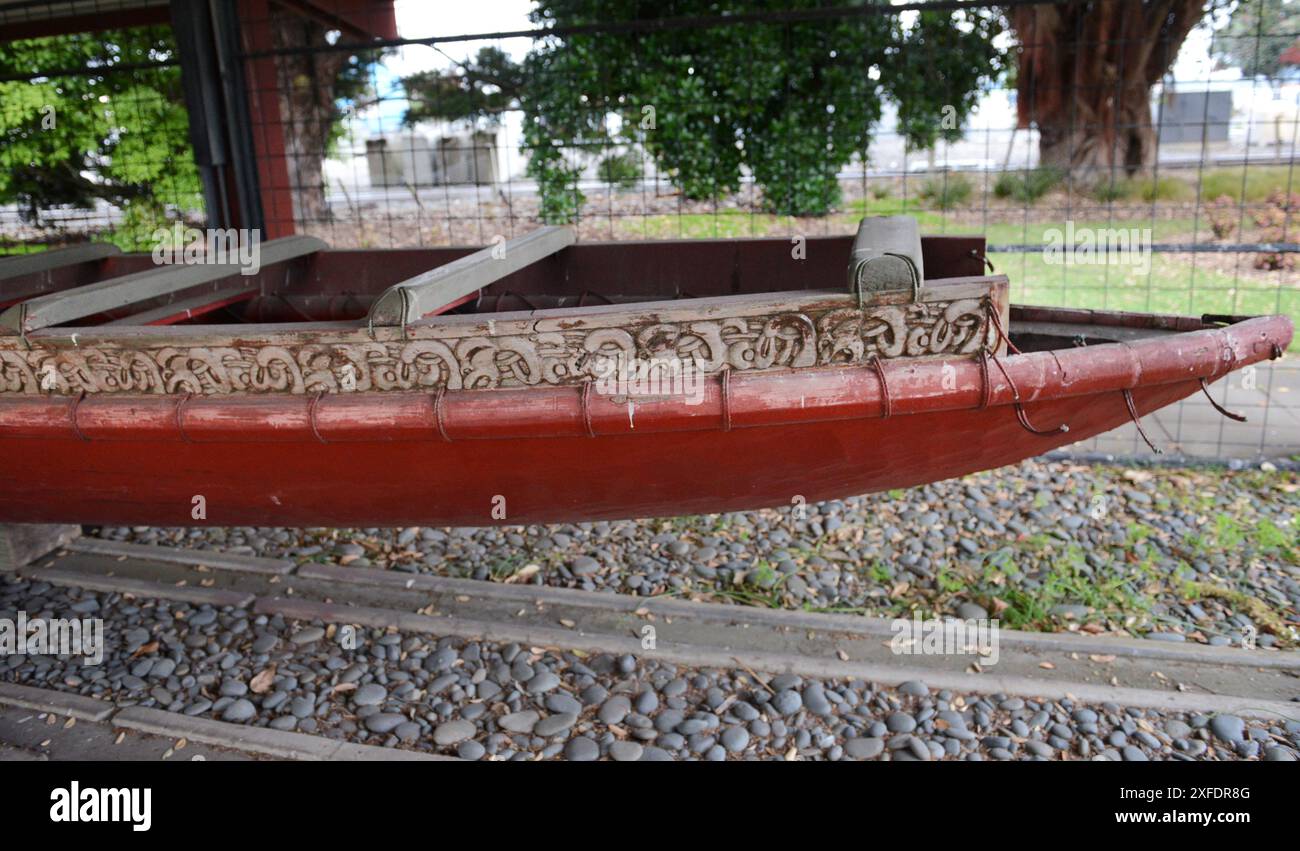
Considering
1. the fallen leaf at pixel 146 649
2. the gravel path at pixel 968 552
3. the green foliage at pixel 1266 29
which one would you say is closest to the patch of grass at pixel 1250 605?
the gravel path at pixel 968 552

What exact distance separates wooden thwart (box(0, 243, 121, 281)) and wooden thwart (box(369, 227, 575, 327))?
1609mm

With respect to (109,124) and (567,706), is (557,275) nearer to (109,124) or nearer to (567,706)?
(567,706)

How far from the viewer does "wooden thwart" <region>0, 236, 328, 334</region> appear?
2.51 meters

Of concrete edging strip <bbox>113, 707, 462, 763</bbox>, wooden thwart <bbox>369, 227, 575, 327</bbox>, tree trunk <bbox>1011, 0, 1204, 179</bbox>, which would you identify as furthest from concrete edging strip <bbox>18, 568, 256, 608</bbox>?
tree trunk <bbox>1011, 0, 1204, 179</bbox>

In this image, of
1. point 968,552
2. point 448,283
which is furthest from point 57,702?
point 968,552

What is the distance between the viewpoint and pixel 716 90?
329 inches

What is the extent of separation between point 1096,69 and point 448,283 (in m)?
10.2

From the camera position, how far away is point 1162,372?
2.26 meters

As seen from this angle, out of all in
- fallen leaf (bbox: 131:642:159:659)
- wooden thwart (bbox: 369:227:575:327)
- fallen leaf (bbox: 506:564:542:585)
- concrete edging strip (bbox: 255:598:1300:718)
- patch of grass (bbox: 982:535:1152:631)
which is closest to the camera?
wooden thwart (bbox: 369:227:575:327)

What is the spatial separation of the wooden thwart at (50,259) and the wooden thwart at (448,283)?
1609 millimetres

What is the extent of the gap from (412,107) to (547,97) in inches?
66.8

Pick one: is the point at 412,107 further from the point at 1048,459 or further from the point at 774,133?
the point at 1048,459

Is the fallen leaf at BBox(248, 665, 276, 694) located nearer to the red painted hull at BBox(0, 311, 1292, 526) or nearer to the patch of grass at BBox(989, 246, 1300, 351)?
the red painted hull at BBox(0, 311, 1292, 526)

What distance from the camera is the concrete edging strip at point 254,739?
246 centimetres
